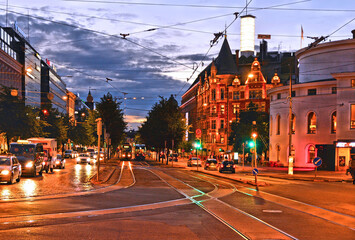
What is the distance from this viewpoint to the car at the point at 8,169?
23.8 meters

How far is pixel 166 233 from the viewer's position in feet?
35.6

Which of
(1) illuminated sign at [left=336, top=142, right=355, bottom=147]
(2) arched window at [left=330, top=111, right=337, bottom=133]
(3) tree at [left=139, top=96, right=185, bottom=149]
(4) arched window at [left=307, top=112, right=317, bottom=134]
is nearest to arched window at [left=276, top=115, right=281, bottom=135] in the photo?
(4) arched window at [left=307, top=112, right=317, bottom=134]

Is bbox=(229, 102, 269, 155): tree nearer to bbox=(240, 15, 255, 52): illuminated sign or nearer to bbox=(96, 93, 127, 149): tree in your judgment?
bbox=(240, 15, 255, 52): illuminated sign

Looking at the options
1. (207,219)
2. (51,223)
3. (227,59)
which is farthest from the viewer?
A: (227,59)

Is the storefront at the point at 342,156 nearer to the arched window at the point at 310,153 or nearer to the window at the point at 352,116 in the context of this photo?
the window at the point at 352,116

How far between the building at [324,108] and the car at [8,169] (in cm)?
3655

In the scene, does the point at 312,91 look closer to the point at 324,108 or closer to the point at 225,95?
the point at 324,108

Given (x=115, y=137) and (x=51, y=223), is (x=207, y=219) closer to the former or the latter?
(x=51, y=223)

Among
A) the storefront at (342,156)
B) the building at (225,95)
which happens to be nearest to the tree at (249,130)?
the building at (225,95)

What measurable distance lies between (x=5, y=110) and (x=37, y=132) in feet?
18.6

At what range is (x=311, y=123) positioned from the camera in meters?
57.9

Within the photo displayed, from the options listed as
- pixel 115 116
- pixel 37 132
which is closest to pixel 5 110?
pixel 37 132

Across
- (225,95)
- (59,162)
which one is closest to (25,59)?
(225,95)

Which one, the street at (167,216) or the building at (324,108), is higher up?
the building at (324,108)
